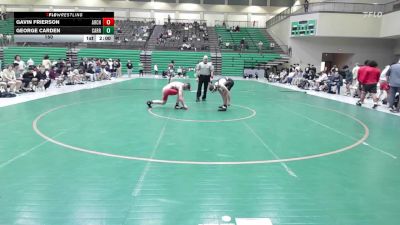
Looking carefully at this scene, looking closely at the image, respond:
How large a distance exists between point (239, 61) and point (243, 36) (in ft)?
24.2

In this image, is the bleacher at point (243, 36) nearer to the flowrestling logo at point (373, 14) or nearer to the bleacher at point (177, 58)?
the bleacher at point (177, 58)

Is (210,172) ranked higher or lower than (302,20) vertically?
lower

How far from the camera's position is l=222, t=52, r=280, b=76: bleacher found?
3384cm

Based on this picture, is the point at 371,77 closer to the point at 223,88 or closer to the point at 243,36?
the point at 223,88

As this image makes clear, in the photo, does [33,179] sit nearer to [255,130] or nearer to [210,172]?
[210,172]

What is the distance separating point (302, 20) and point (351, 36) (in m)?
4.62

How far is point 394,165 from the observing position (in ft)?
19.4

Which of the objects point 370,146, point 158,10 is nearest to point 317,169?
point 370,146

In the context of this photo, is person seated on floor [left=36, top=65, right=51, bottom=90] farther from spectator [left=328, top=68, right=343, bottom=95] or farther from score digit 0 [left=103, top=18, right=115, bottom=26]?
spectator [left=328, top=68, right=343, bottom=95]

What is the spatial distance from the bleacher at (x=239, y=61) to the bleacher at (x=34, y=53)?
1627 cm

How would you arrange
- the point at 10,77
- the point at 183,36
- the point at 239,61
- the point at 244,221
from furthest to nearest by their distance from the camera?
1. the point at 183,36
2. the point at 239,61
3. the point at 10,77
4. the point at 244,221
